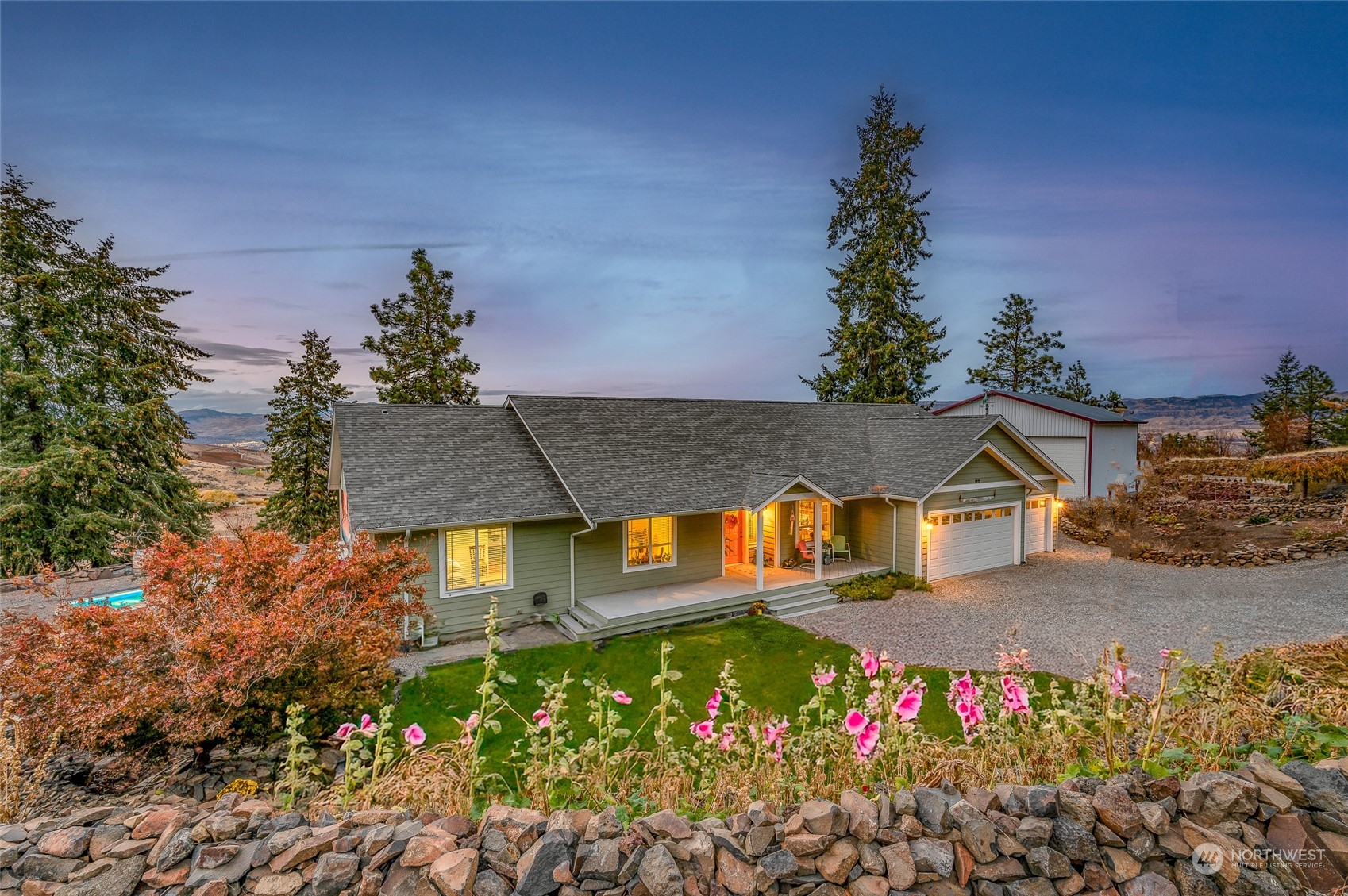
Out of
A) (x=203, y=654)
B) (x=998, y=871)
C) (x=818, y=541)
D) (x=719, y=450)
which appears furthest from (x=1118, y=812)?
(x=719, y=450)

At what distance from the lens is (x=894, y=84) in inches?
989

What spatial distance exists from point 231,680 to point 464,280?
19.4 metres

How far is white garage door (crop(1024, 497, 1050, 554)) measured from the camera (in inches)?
608

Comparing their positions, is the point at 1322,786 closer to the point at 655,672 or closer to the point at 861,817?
the point at 861,817

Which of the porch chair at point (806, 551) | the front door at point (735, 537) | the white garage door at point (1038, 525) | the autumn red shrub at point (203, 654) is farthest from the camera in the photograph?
the white garage door at point (1038, 525)

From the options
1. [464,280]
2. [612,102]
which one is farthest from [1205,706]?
[464,280]

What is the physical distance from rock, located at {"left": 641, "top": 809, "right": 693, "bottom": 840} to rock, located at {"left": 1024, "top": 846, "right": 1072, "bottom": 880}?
170 centimetres

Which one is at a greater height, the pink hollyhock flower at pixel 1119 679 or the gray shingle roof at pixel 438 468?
the gray shingle roof at pixel 438 468

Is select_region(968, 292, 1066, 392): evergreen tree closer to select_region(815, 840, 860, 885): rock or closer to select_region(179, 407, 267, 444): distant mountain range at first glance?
select_region(815, 840, 860, 885): rock

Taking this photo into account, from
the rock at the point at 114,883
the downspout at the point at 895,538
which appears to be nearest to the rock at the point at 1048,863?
A: the rock at the point at 114,883

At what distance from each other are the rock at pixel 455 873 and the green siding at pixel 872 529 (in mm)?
12441

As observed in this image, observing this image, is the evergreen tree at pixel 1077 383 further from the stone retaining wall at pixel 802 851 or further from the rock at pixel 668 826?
the rock at pixel 668 826

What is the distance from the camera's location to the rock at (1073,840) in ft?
8.56

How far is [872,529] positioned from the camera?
13703mm
